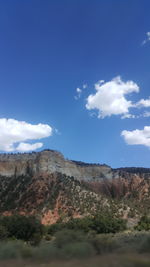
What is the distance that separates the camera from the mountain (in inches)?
3337

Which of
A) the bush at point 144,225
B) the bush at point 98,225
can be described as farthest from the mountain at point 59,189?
the bush at point 98,225

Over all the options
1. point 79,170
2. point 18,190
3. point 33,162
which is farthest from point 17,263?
point 79,170

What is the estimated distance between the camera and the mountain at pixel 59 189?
3337 inches

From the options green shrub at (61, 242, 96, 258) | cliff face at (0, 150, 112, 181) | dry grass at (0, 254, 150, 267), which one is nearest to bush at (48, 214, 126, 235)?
cliff face at (0, 150, 112, 181)

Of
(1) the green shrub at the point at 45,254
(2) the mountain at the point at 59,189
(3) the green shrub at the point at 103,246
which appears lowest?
(1) the green shrub at the point at 45,254

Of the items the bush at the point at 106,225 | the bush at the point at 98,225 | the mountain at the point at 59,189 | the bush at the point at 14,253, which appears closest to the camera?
the bush at the point at 14,253

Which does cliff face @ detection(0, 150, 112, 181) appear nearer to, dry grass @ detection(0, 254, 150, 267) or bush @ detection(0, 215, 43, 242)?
bush @ detection(0, 215, 43, 242)

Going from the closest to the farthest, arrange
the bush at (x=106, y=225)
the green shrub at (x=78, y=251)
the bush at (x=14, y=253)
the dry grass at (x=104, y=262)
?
the dry grass at (x=104, y=262), the green shrub at (x=78, y=251), the bush at (x=14, y=253), the bush at (x=106, y=225)

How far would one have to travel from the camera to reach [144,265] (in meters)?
11.3

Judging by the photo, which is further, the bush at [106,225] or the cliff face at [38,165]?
the cliff face at [38,165]

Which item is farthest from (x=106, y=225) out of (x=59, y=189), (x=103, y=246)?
(x=103, y=246)

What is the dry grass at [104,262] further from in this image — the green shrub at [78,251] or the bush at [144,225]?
the bush at [144,225]

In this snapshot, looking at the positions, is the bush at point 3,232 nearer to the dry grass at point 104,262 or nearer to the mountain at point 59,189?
the mountain at point 59,189

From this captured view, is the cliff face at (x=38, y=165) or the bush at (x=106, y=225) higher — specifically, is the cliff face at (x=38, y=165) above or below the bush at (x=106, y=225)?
above
